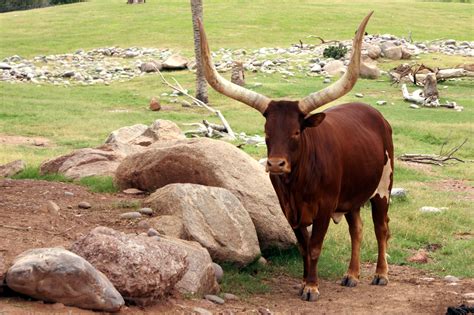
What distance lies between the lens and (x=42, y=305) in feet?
20.9

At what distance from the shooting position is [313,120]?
862cm

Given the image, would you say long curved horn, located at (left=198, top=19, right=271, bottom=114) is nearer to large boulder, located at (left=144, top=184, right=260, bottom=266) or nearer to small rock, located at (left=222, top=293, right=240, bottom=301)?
large boulder, located at (left=144, top=184, right=260, bottom=266)

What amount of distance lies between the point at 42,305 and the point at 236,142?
14.1m

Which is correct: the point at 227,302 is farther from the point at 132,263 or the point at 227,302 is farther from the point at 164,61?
the point at 164,61

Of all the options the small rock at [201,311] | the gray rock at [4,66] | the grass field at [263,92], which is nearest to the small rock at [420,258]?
the grass field at [263,92]

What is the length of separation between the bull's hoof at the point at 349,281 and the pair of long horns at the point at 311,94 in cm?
230

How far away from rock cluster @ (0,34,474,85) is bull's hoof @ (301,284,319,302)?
2692 centimetres

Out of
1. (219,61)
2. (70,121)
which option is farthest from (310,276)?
(219,61)

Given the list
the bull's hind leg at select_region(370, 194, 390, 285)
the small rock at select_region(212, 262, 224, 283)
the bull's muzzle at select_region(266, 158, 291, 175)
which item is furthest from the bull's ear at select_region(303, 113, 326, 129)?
the bull's hind leg at select_region(370, 194, 390, 285)

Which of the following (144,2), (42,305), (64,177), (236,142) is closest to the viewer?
(42,305)

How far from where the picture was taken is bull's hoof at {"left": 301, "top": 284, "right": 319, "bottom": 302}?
8922 millimetres

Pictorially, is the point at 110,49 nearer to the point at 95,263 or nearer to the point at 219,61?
the point at 219,61

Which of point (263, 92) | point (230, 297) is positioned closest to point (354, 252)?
point (230, 297)

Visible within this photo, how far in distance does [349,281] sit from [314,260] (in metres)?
1.00
